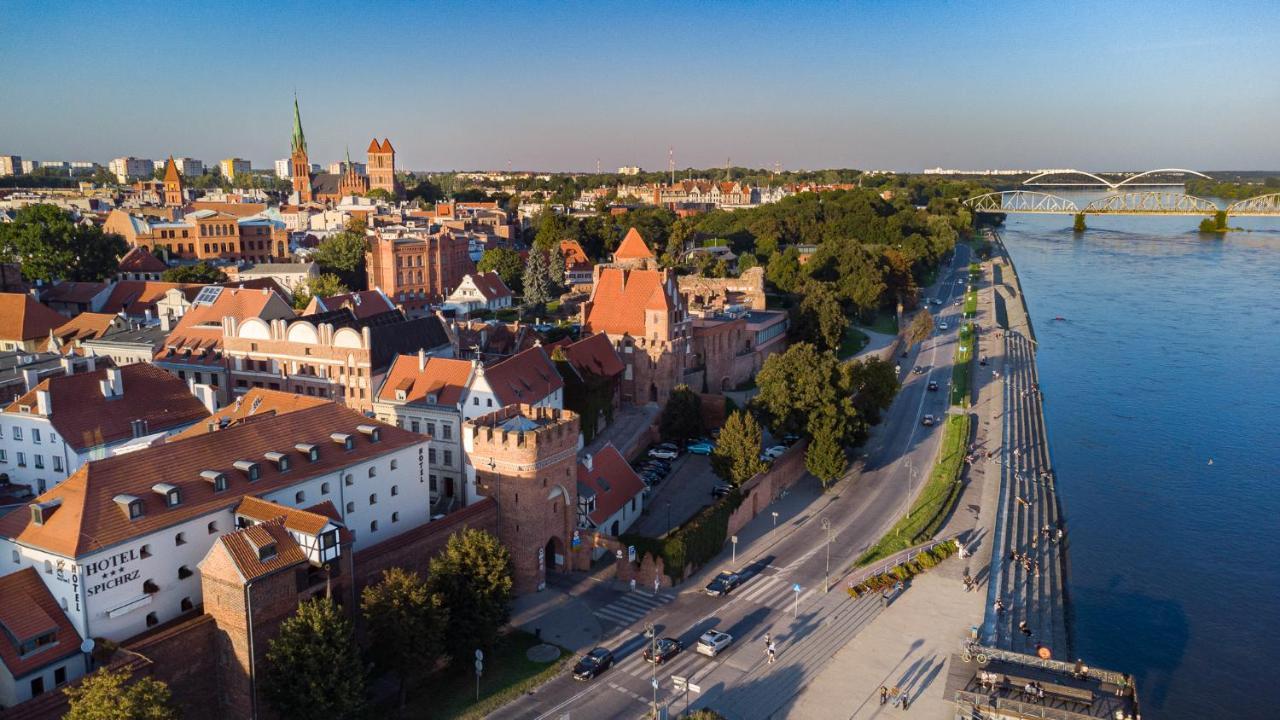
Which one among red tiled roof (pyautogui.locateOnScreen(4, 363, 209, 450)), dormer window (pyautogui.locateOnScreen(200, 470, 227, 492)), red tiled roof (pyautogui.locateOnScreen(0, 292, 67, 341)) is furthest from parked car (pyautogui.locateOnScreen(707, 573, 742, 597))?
red tiled roof (pyautogui.locateOnScreen(0, 292, 67, 341))

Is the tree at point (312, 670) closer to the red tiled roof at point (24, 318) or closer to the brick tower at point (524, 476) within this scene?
the brick tower at point (524, 476)

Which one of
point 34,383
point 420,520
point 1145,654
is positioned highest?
point 34,383

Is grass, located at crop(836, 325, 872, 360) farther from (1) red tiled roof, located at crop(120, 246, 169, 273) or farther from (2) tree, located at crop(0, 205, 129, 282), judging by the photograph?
(2) tree, located at crop(0, 205, 129, 282)

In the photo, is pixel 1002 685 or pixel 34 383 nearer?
pixel 1002 685

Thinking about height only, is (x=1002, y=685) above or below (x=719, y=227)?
below

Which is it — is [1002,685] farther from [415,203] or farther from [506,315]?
[415,203]

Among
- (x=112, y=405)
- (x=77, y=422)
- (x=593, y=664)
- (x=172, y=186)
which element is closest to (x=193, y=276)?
(x=112, y=405)

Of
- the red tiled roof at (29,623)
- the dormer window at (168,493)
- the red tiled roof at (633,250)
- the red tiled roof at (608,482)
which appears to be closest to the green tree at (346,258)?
the red tiled roof at (633,250)

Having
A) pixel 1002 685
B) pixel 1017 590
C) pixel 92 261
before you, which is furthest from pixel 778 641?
pixel 92 261
